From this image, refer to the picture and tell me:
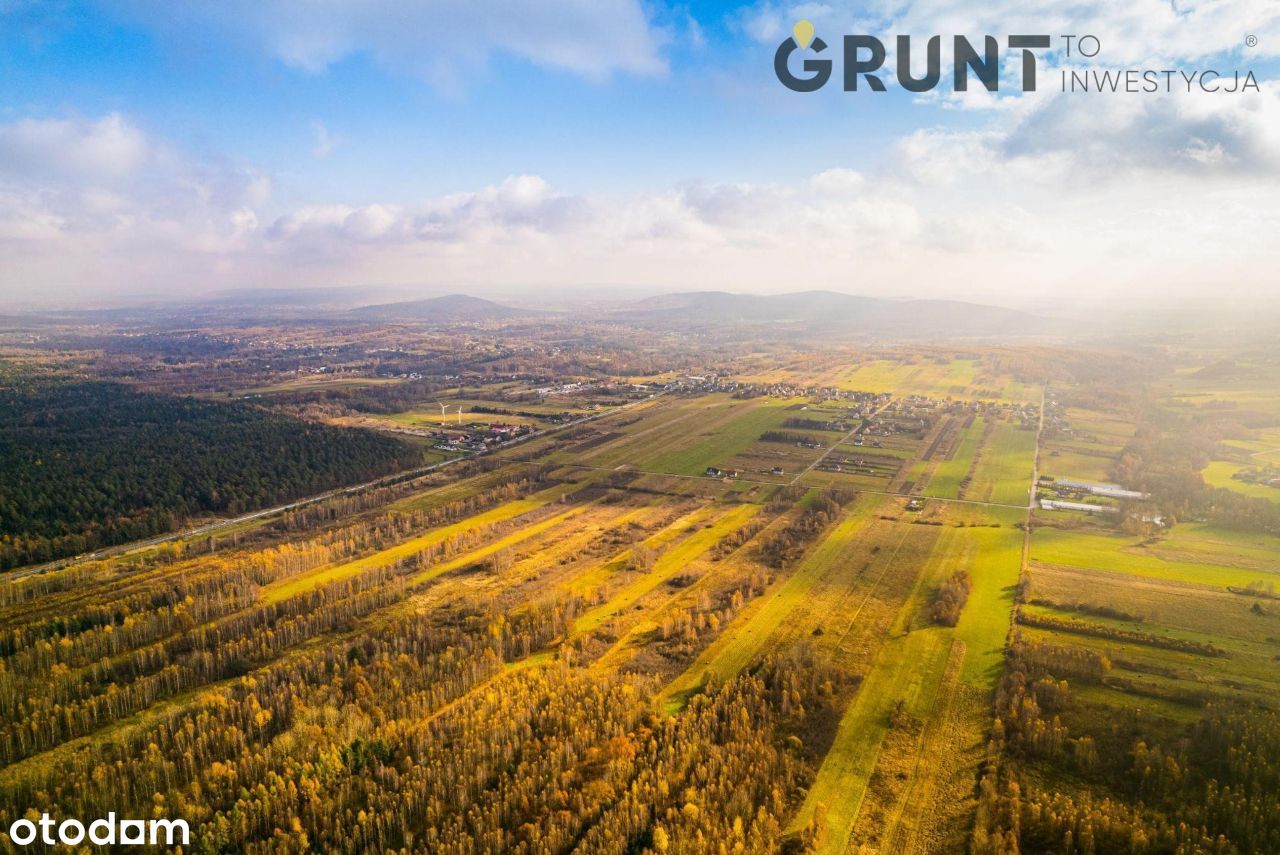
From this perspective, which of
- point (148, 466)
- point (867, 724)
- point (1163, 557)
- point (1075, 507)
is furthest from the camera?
point (148, 466)

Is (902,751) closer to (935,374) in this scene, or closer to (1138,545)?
(1138,545)

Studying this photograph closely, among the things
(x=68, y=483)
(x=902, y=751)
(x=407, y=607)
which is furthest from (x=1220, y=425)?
(x=68, y=483)

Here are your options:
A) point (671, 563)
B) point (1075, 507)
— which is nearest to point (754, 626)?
point (671, 563)

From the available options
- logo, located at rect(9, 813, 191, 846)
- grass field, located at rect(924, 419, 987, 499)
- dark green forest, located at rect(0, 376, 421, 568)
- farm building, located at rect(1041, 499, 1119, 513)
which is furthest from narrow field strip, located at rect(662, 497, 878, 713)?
dark green forest, located at rect(0, 376, 421, 568)

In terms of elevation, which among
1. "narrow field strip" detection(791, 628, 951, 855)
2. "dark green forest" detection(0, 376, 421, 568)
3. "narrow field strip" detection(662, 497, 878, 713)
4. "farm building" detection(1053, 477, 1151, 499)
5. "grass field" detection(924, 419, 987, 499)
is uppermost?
"dark green forest" detection(0, 376, 421, 568)

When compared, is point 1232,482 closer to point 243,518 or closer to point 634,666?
point 634,666

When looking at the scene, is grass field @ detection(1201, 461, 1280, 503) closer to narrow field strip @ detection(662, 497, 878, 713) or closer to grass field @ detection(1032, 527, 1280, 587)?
grass field @ detection(1032, 527, 1280, 587)
